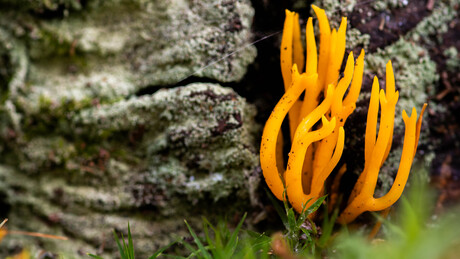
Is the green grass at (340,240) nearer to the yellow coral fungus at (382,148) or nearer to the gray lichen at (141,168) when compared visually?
the yellow coral fungus at (382,148)

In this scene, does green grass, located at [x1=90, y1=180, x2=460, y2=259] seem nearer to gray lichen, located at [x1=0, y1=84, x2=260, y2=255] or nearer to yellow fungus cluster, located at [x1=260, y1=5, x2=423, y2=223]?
yellow fungus cluster, located at [x1=260, y1=5, x2=423, y2=223]

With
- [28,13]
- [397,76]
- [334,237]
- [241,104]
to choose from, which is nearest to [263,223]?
[334,237]

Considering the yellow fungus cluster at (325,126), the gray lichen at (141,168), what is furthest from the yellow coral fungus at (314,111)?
the gray lichen at (141,168)

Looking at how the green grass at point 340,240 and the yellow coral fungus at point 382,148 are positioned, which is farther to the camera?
the yellow coral fungus at point 382,148

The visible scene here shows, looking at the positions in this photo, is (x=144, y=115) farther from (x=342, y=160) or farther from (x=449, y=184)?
(x=449, y=184)

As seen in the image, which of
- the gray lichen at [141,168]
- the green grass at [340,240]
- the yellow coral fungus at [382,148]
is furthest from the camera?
the gray lichen at [141,168]

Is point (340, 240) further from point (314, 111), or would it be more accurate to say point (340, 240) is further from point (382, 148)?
point (314, 111)

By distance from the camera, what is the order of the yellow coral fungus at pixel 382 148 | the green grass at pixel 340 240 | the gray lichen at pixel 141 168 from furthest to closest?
the gray lichen at pixel 141 168
the yellow coral fungus at pixel 382 148
the green grass at pixel 340 240

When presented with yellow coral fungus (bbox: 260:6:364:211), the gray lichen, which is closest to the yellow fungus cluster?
yellow coral fungus (bbox: 260:6:364:211)
